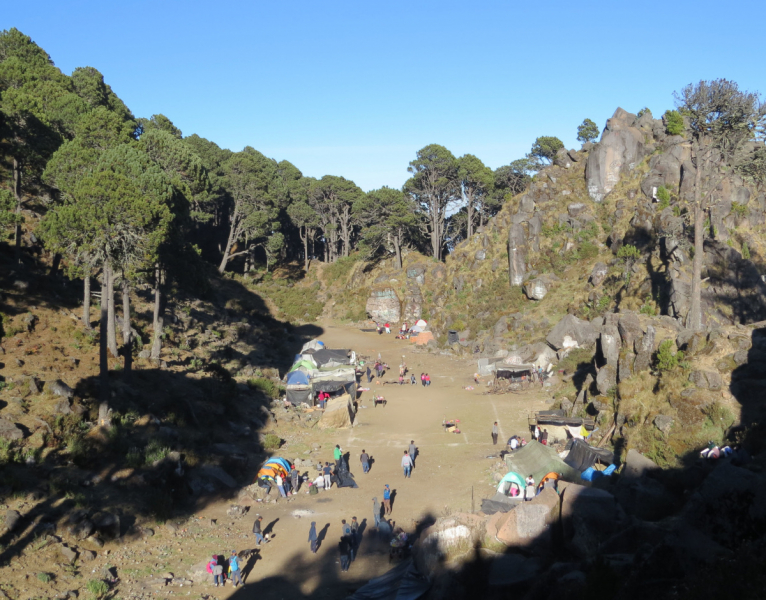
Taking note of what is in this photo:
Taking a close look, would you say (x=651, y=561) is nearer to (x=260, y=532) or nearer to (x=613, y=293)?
(x=260, y=532)

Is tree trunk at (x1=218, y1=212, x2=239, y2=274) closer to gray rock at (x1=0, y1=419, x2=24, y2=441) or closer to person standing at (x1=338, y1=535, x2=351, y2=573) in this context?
gray rock at (x1=0, y1=419, x2=24, y2=441)

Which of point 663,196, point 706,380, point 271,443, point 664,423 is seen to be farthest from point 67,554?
point 663,196

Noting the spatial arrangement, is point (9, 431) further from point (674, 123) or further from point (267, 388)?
point (674, 123)

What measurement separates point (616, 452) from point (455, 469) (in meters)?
6.33

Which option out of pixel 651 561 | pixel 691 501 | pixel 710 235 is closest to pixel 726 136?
pixel 710 235

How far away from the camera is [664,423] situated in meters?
19.2

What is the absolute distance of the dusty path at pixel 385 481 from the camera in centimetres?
1513

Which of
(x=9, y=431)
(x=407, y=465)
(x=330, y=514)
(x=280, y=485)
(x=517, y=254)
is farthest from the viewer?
(x=517, y=254)

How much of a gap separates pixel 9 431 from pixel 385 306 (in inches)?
1707

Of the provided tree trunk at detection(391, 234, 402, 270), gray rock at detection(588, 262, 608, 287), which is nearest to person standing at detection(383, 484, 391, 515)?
gray rock at detection(588, 262, 608, 287)

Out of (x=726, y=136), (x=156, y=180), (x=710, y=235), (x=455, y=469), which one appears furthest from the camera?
(x=710, y=235)

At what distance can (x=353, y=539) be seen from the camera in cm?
1630

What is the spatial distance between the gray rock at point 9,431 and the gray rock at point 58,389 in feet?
9.40

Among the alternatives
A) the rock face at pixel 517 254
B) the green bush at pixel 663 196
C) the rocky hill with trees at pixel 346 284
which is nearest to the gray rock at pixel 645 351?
the rocky hill with trees at pixel 346 284
